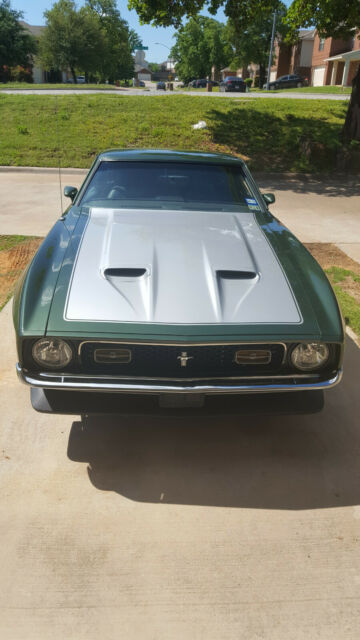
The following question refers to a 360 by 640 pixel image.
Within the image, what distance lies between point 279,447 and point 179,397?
0.87m

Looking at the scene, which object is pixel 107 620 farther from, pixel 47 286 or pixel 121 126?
pixel 121 126

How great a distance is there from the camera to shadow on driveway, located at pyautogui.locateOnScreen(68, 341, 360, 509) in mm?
2533

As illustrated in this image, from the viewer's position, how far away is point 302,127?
47.5 ft

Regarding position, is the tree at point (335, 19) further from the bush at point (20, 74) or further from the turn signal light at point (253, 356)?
the bush at point (20, 74)

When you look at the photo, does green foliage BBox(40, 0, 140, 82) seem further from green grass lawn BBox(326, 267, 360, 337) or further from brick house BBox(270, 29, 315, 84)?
green grass lawn BBox(326, 267, 360, 337)

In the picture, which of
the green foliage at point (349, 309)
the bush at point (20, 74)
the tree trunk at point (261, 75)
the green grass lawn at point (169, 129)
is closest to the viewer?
the green foliage at point (349, 309)

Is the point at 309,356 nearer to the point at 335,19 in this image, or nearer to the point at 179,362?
the point at 179,362

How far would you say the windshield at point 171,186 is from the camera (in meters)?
3.75

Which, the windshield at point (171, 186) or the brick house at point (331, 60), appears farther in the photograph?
the brick house at point (331, 60)

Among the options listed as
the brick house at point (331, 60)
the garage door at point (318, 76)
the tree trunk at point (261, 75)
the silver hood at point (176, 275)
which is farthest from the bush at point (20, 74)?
the silver hood at point (176, 275)

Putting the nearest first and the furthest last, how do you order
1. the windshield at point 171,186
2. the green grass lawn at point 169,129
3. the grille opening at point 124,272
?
the grille opening at point 124,272, the windshield at point 171,186, the green grass lawn at point 169,129

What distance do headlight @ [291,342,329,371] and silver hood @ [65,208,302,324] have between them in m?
0.14

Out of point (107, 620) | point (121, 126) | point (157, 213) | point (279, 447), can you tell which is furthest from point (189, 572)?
point (121, 126)

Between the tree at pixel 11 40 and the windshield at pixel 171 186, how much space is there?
45924 millimetres
